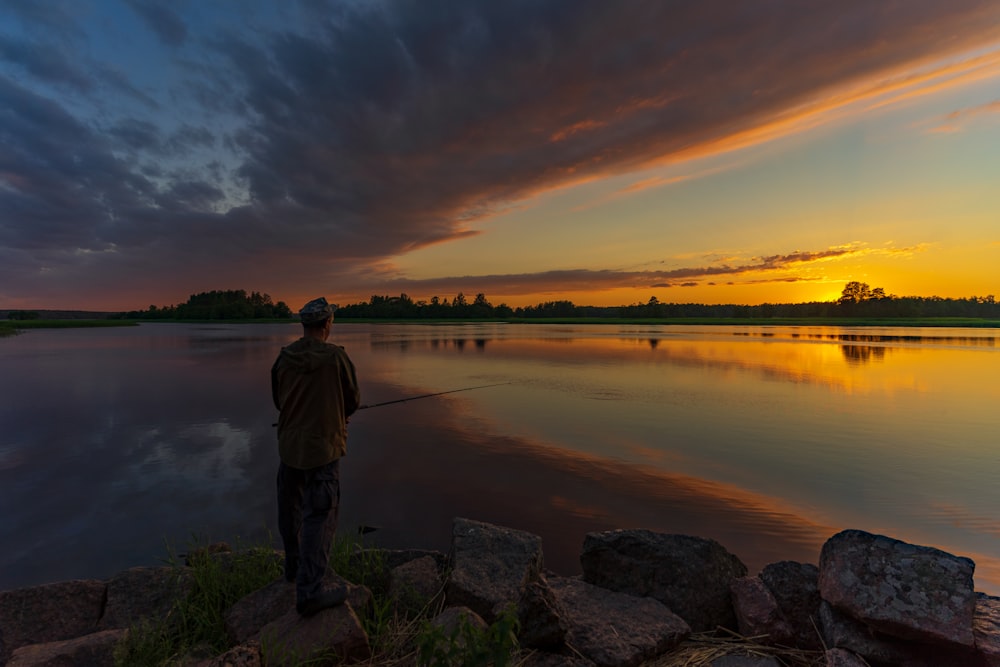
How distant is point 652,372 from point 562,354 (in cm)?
1227

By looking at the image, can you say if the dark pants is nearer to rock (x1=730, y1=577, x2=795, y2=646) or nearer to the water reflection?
rock (x1=730, y1=577, x2=795, y2=646)

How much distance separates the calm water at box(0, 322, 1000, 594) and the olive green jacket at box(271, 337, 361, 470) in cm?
349

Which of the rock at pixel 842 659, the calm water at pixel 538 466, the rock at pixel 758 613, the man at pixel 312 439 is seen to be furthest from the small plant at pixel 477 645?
the calm water at pixel 538 466

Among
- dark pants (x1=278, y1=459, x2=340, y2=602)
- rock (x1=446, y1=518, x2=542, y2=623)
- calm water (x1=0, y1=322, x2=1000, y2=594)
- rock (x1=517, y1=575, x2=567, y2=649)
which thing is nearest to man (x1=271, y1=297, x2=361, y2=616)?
dark pants (x1=278, y1=459, x2=340, y2=602)

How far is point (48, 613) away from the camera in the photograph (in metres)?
4.71

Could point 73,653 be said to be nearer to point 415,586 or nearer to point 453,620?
point 415,586

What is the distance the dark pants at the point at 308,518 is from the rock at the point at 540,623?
74.4 inches

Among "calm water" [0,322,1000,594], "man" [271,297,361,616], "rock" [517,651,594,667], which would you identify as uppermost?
"man" [271,297,361,616]

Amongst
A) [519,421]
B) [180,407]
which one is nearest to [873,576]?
[519,421]

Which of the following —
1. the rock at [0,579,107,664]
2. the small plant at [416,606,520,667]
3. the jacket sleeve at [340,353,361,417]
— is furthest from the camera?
the jacket sleeve at [340,353,361,417]

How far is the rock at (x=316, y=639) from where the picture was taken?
12.1 ft

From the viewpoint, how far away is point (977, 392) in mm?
20594

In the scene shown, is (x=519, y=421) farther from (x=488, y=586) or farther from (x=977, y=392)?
(x=977, y=392)

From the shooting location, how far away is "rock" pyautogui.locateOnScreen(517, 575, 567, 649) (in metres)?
3.92
